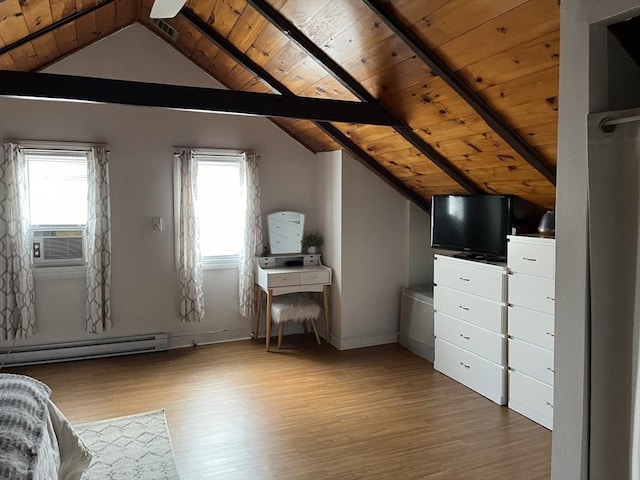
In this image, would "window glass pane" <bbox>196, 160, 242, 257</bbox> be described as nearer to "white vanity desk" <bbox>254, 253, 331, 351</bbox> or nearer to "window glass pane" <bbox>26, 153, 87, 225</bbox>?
"white vanity desk" <bbox>254, 253, 331, 351</bbox>

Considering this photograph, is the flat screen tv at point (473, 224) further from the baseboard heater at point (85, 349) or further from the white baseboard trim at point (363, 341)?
the baseboard heater at point (85, 349)

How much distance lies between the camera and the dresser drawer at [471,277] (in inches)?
146

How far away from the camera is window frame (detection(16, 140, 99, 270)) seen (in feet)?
14.5

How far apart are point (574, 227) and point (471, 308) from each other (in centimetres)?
247

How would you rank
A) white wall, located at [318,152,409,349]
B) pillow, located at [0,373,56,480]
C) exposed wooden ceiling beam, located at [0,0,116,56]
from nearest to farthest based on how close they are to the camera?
pillow, located at [0,373,56,480], exposed wooden ceiling beam, located at [0,0,116,56], white wall, located at [318,152,409,349]

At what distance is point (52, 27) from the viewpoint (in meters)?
3.51

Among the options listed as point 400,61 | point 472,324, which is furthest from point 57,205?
point 472,324

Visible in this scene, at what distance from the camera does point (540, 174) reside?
3.34 m

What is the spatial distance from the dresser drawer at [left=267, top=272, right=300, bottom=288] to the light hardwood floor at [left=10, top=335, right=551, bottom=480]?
26.9 inches

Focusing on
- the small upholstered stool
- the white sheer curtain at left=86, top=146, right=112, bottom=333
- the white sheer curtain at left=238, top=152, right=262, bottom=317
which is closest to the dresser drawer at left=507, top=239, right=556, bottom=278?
the small upholstered stool

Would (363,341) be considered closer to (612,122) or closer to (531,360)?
(531,360)

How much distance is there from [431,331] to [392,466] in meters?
1.97

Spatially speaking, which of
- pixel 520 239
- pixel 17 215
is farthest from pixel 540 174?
pixel 17 215

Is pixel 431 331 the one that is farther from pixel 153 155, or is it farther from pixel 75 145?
pixel 75 145
